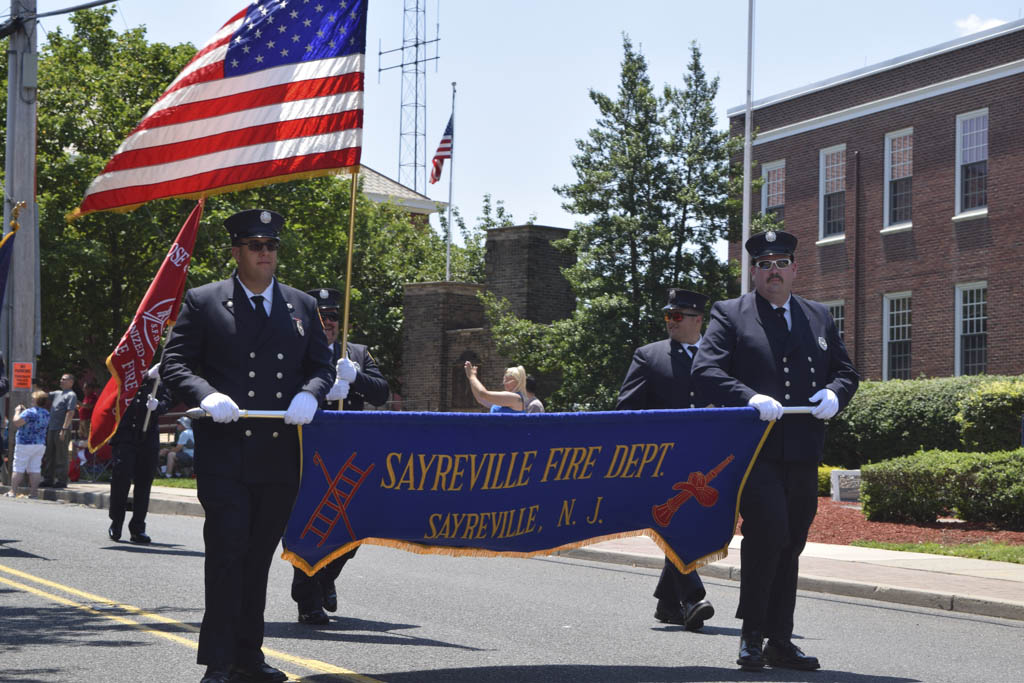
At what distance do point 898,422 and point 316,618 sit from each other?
19855 millimetres

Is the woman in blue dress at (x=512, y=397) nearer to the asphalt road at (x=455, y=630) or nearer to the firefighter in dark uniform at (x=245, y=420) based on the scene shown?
the asphalt road at (x=455, y=630)

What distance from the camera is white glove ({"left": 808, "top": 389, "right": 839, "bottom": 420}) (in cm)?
711

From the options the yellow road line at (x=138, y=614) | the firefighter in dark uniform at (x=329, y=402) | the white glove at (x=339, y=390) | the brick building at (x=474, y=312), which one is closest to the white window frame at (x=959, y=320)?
the brick building at (x=474, y=312)

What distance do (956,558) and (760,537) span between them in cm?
731

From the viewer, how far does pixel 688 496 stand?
292 inches

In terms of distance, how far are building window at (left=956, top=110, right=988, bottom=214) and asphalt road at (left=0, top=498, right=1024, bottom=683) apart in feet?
65.9

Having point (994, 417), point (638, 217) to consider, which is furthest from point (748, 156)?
point (994, 417)

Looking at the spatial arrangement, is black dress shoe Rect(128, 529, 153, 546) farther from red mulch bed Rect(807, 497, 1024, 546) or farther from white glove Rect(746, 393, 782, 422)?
white glove Rect(746, 393, 782, 422)

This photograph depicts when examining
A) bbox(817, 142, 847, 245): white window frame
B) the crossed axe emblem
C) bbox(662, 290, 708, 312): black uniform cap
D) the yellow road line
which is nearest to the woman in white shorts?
the yellow road line

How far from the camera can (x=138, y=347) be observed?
12.9m

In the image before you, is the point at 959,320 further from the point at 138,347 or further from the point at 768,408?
the point at 768,408

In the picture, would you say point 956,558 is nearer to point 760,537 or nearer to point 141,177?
point 760,537

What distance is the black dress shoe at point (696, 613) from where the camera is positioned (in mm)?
8836

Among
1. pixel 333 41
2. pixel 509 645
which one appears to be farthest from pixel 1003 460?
pixel 333 41
